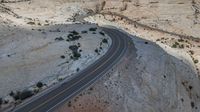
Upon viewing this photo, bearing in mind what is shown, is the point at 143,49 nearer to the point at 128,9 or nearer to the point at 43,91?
the point at 43,91

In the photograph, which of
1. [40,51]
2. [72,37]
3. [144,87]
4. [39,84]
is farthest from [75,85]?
[72,37]

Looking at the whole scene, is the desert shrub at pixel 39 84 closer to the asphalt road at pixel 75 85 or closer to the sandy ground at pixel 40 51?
the sandy ground at pixel 40 51

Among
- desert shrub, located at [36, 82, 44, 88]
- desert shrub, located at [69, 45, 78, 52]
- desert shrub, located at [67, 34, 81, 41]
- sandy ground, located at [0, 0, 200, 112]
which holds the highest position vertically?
desert shrub, located at [69, 45, 78, 52]

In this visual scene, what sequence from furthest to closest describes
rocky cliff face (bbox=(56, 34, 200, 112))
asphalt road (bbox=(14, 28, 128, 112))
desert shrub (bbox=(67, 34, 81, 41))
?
desert shrub (bbox=(67, 34, 81, 41)) → rocky cliff face (bbox=(56, 34, 200, 112)) → asphalt road (bbox=(14, 28, 128, 112))

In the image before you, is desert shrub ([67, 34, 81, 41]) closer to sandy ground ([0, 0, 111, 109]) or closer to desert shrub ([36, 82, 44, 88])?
sandy ground ([0, 0, 111, 109])

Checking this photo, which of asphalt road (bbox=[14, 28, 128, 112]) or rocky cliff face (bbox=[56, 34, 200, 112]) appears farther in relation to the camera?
rocky cliff face (bbox=[56, 34, 200, 112])

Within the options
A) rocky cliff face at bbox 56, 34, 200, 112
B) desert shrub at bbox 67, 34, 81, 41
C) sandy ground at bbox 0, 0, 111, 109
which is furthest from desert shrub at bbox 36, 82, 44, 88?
desert shrub at bbox 67, 34, 81, 41

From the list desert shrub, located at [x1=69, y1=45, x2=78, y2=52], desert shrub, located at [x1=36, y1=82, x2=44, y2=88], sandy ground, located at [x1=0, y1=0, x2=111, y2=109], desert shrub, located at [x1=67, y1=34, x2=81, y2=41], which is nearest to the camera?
desert shrub, located at [x1=36, y1=82, x2=44, y2=88]

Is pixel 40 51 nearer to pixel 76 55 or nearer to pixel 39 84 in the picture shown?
pixel 76 55

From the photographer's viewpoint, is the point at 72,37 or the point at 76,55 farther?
the point at 72,37

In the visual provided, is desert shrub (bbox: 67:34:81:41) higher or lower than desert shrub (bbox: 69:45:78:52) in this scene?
lower
